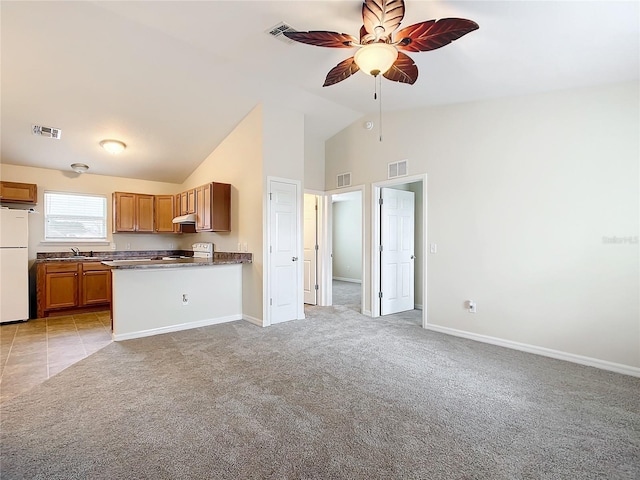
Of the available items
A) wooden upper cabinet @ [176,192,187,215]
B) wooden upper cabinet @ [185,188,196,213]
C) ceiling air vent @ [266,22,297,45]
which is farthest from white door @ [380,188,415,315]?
wooden upper cabinet @ [176,192,187,215]

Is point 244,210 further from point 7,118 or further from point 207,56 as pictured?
point 7,118

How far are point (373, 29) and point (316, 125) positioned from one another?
122 inches

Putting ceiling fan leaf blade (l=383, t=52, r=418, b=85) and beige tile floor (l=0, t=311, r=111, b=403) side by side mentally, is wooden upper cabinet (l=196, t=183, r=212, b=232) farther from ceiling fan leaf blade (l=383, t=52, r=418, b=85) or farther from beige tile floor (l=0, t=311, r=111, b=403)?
ceiling fan leaf blade (l=383, t=52, r=418, b=85)

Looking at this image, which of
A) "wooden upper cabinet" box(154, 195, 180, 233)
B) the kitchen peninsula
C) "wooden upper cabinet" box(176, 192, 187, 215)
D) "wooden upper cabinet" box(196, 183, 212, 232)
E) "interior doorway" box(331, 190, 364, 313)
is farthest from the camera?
"interior doorway" box(331, 190, 364, 313)

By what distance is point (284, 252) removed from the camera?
15.8 ft

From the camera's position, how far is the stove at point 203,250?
18.6ft

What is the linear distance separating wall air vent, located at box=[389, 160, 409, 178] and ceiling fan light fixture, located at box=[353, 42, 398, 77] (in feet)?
7.92

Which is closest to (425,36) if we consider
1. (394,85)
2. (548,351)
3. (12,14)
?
(394,85)

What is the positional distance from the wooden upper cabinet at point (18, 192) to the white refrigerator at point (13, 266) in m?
0.55

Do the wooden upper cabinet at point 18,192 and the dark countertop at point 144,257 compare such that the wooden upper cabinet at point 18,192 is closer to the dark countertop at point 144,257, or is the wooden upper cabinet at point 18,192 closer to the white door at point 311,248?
the dark countertop at point 144,257

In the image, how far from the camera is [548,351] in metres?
3.39

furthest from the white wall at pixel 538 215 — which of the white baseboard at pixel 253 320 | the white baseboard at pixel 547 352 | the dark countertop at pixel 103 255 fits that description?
the dark countertop at pixel 103 255

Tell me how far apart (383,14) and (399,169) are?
2.68m

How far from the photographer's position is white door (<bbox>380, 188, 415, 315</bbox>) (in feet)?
17.0
